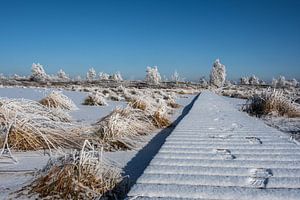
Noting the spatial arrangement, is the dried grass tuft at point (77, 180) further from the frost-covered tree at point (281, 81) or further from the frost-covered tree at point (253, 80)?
the frost-covered tree at point (253, 80)

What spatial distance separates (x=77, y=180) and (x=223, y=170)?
1.05 m

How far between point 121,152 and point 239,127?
226 centimetres

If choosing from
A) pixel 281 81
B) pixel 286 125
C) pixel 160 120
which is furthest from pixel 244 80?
pixel 160 120

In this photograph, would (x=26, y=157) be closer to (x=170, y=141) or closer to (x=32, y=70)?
(x=170, y=141)

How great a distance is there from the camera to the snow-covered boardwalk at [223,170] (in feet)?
7.54

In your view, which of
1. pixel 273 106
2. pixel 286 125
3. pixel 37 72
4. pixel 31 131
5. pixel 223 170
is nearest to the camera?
pixel 223 170

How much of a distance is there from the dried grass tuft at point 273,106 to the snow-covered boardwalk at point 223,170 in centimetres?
535

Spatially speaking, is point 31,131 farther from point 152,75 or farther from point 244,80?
point 244,80

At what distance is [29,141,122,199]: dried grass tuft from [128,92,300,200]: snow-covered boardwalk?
0.97ft

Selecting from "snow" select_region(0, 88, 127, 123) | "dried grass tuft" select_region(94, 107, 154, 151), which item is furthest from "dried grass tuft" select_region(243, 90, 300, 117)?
"dried grass tuft" select_region(94, 107, 154, 151)

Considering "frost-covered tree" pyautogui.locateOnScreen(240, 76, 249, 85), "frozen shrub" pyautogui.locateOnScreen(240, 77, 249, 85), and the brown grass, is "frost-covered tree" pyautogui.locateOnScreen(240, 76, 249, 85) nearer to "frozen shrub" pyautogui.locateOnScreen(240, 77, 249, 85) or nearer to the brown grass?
"frozen shrub" pyautogui.locateOnScreen(240, 77, 249, 85)

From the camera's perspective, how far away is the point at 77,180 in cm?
267

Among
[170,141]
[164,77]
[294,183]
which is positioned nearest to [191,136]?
[170,141]

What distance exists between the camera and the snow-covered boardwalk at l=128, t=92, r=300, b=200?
2.30 meters
